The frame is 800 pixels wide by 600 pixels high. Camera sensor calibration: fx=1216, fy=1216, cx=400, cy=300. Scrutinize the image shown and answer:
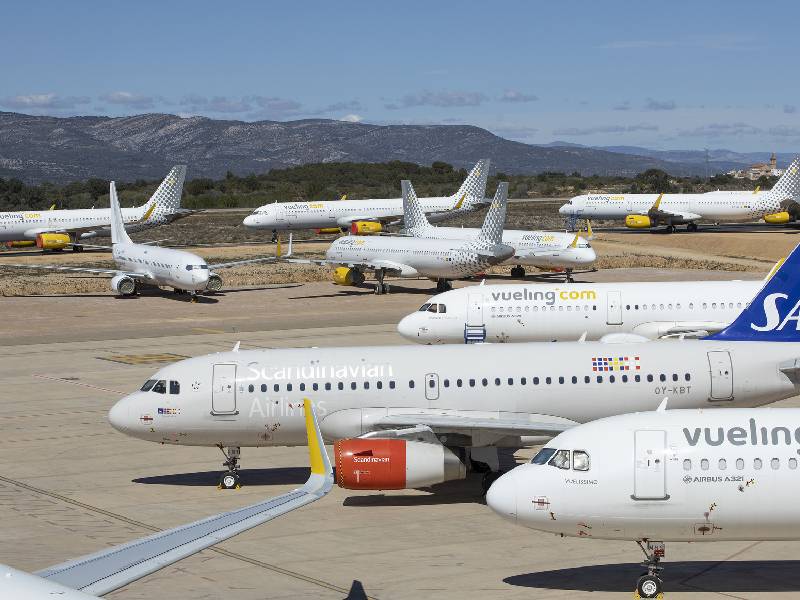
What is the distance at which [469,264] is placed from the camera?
8231cm

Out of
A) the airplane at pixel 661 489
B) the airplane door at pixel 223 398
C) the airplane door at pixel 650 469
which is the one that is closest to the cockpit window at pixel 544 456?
the airplane at pixel 661 489

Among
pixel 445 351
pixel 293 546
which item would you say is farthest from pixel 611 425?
pixel 445 351

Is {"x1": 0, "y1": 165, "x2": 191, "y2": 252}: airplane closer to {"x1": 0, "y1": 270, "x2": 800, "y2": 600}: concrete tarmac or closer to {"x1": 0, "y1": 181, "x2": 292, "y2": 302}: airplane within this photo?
{"x1": 0, "y1": 181, "x2": 292, "y2": 302}: airplane

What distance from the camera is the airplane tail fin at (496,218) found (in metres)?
80.1

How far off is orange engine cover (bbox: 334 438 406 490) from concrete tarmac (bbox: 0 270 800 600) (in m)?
0.97

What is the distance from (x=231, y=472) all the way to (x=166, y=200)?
8887cm

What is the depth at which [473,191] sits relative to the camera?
5177 inches

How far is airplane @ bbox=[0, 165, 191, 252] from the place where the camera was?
385ft

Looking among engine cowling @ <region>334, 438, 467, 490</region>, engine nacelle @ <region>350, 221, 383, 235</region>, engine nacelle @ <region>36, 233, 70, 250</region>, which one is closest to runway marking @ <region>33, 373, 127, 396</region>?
engine cowling @ <region>334, 438, 467, 490</region>

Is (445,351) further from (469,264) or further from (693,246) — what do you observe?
(693,246)

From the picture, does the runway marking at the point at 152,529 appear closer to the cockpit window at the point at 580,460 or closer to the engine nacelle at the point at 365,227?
the cockpit window at the point at 580,460

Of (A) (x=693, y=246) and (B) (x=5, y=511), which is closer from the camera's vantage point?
(B) (x=5, y=511)

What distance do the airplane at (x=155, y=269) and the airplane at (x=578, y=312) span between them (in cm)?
3012

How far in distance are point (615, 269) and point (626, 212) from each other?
37449 millimetres
